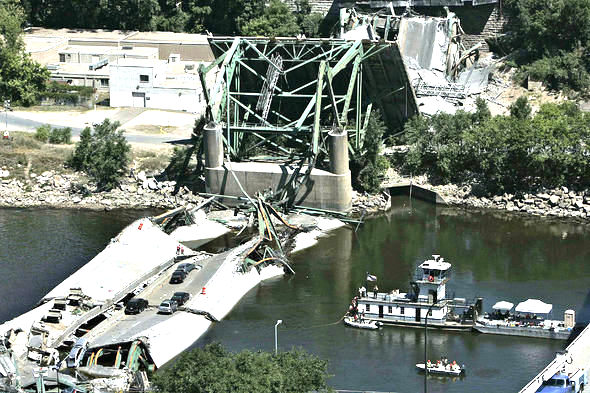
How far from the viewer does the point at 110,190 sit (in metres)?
103

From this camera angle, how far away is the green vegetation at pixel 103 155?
4028 inches

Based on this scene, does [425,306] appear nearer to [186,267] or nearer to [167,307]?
[167,307]

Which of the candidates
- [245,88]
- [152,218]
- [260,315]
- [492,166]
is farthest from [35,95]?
[260,315]

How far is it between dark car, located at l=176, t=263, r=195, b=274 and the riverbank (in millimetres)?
23021

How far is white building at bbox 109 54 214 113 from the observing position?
119 m

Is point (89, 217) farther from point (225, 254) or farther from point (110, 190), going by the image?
point (225, 254)

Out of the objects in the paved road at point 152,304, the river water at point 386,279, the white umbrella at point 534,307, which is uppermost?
the white umbrella at point 534,307

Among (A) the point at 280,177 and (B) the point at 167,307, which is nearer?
(B) the point at 167,307

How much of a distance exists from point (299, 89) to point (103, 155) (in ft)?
49.2

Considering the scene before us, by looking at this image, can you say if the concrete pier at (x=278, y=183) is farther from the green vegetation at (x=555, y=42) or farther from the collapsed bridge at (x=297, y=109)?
the green vegetation at (x=555, y=42)

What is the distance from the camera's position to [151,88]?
11975 centimetres

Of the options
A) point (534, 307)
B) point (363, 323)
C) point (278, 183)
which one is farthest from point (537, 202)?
point (363, 323)

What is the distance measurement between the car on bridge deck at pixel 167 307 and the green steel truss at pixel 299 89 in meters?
25.1

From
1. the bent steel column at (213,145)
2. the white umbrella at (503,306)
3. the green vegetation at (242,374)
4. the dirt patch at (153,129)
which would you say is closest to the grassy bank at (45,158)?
the dirt patch at (153,129)
